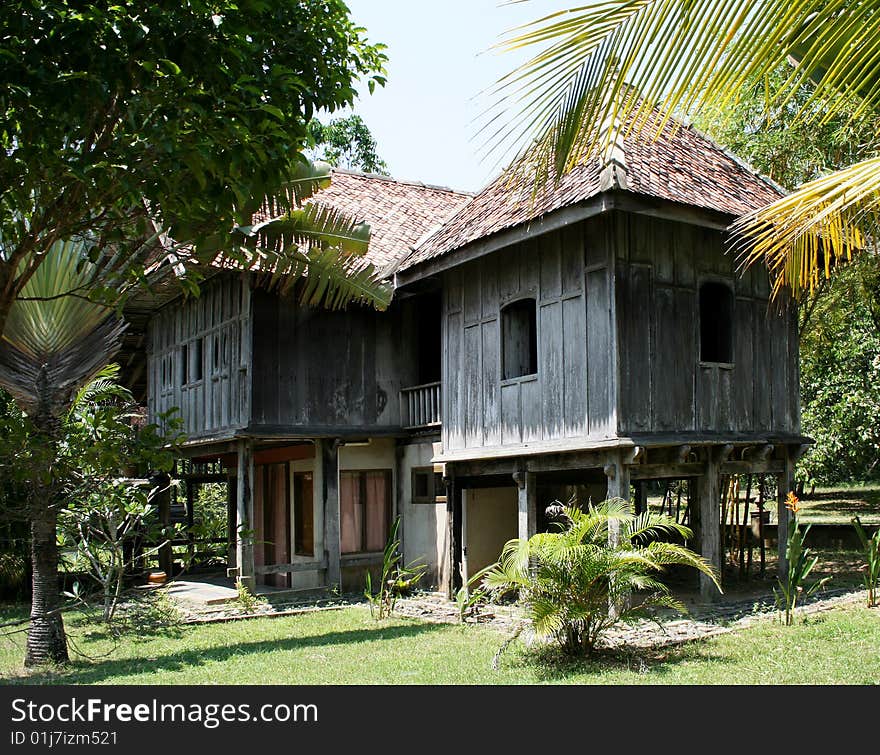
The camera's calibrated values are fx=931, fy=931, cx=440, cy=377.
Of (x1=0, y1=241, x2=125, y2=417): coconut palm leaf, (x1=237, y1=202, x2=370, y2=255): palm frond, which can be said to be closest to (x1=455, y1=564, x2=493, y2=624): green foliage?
(x1=237, y1=202, x2=370, y2=255): palm frond

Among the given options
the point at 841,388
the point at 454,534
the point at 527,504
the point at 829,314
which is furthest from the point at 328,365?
the point at 841,388

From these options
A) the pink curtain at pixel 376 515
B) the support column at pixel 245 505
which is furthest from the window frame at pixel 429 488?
the support column at pixel 245 505

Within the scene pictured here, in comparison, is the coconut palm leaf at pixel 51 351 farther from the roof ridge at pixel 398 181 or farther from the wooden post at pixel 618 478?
the roof ridge at pixel 398 181

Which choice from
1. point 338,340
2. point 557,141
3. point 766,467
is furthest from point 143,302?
point 557,141

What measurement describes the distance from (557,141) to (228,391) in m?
12.1

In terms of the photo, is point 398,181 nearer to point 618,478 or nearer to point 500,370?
point 500,370

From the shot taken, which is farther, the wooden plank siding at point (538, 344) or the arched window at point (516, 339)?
the arched window at point (516, 339)

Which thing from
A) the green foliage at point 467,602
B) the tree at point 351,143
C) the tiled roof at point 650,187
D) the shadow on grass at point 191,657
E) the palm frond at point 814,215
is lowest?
the shadow on grass at point 191,657

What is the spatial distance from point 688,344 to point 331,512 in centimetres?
677

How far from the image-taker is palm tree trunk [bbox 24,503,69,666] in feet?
32.9

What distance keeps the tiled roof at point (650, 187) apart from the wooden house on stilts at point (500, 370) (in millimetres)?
53

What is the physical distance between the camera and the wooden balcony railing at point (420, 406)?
51.1 ft

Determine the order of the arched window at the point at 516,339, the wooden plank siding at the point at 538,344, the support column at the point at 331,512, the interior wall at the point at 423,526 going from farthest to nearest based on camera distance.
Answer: the support column at the point at 331,512 < the interior wall at the point at 423,526 < the arched window at the point at 516,339 < the wooden plank siding at the point at 538,344

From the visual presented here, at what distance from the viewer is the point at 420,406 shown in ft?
52.5
